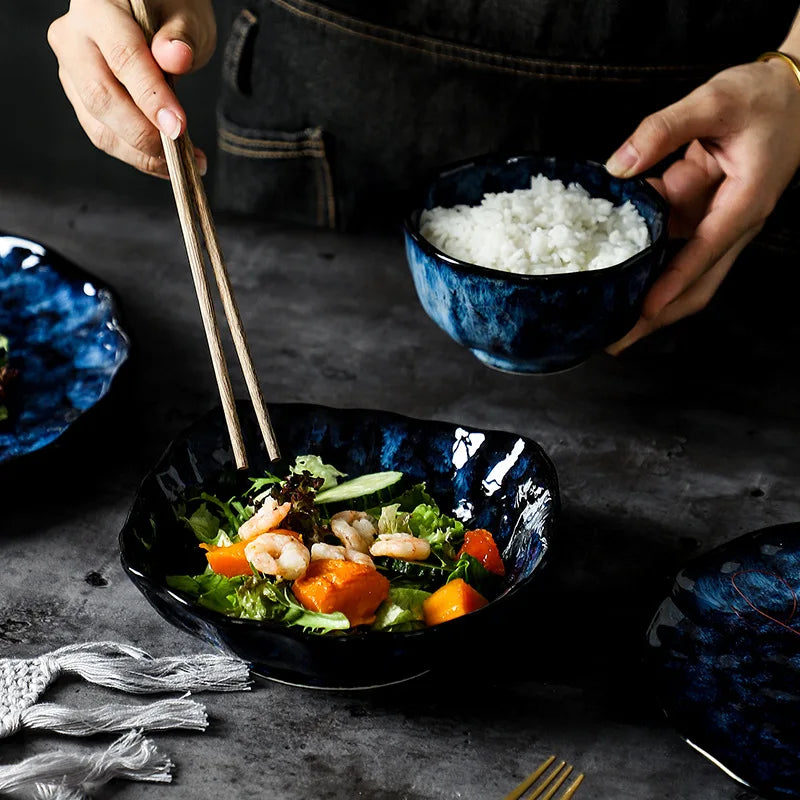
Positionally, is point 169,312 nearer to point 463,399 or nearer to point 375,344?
point 375,344

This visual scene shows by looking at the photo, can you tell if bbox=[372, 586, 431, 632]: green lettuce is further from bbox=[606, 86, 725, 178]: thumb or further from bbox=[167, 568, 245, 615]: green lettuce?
bbox=[606, 86, 725, 178]: thumb

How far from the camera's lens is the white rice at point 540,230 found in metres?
1.48

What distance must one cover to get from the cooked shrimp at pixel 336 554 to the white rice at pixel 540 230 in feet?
1.59

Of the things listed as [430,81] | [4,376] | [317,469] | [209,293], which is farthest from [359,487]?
[430,81]

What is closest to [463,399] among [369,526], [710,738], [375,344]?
[375,344]

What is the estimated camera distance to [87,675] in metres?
1.18

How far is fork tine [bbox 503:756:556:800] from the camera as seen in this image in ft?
3.44

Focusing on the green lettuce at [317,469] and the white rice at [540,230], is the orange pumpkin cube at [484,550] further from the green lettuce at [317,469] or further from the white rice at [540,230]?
the white rice at [540,230]

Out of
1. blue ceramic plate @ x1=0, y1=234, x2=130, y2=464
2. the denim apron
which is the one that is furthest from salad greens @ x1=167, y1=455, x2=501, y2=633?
the denim apron

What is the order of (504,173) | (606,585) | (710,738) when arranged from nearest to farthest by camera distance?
(710,738)
(606,585)
(504,173)

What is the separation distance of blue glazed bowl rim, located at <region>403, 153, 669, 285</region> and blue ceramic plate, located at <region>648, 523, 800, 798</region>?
0.39 m

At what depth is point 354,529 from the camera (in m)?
1.24

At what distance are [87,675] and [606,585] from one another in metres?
0.64

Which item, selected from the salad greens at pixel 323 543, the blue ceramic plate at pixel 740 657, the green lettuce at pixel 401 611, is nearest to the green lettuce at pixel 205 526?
the salad greens at pixel 323 543
